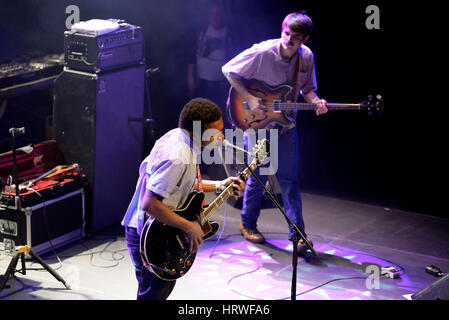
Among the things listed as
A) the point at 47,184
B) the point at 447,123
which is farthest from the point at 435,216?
the point at 47,184

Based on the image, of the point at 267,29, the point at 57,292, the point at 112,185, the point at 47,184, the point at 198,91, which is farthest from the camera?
the point at 198,91

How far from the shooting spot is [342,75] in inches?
300

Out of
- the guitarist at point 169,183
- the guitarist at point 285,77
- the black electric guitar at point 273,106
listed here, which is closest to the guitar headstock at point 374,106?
the black electric guitar at point 273,106

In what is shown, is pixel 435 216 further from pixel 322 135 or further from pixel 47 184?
pixel 47 184

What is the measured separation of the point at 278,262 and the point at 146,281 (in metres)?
2.27

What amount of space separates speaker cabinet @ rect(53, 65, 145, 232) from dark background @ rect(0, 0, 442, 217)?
159 centimetres

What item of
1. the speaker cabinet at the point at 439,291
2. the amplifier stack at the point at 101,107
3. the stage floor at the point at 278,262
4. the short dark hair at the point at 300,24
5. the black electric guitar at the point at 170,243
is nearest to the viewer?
the black electric guitar at the point at 170,243

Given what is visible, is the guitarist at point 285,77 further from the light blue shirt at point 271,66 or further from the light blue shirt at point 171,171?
the light blue shirt at point 171,171

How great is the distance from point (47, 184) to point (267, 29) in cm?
314

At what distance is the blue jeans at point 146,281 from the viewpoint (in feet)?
13.7

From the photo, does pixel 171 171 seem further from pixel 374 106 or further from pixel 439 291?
pixel 374 106

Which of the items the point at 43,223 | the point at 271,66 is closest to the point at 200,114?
the point at 271,66

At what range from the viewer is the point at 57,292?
551cm

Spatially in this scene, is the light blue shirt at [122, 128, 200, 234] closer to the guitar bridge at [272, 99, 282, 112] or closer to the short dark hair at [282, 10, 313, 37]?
the short dark hair at [282, 10, 313, 37]
